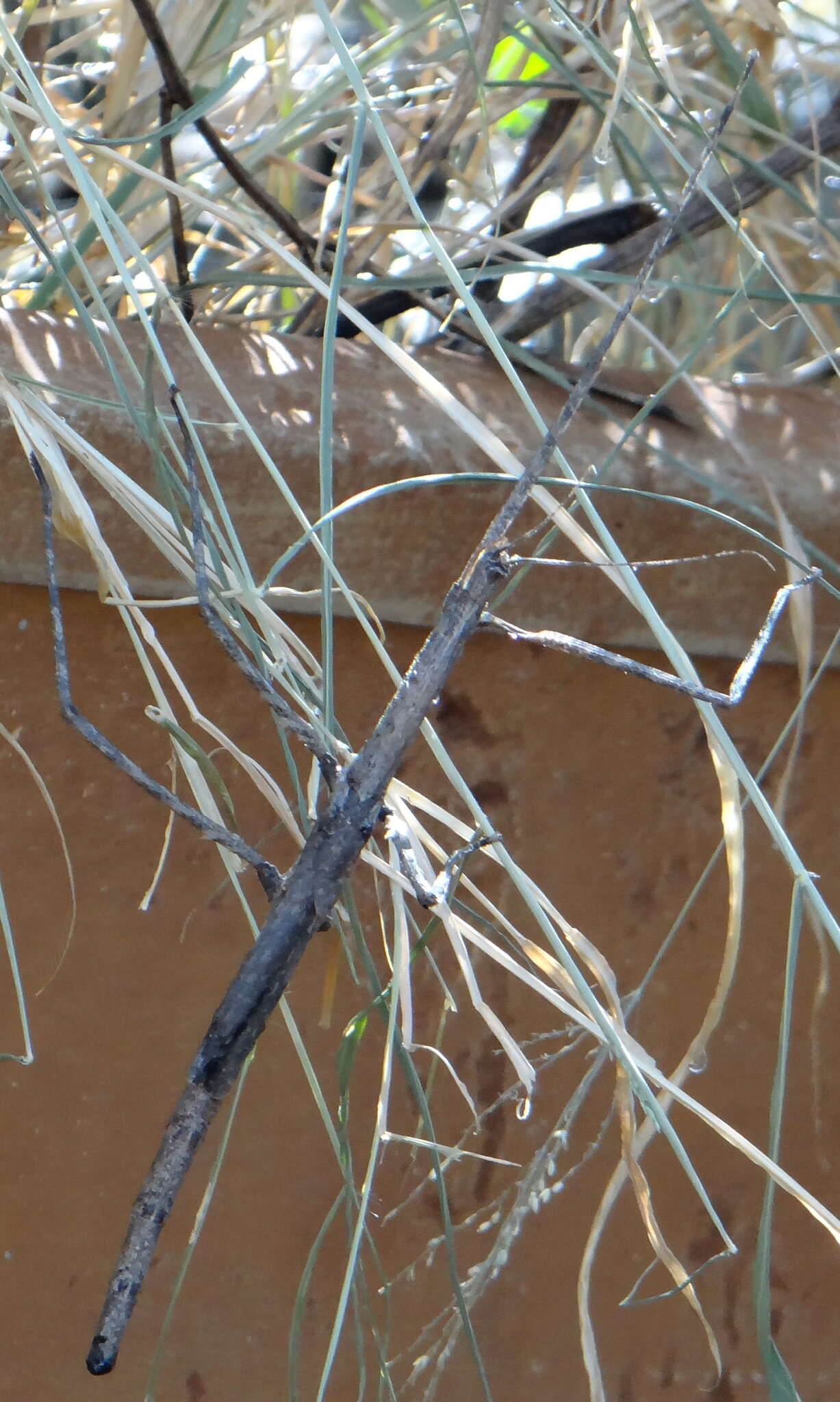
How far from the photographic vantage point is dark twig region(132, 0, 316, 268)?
38 cm

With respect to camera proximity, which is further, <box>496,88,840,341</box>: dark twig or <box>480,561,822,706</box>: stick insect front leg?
<box>496,88,840,341</box>: dark twig

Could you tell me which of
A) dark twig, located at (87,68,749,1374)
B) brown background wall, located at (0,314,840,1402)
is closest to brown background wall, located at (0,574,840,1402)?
brown background wall, located at (0,314,840,1402)

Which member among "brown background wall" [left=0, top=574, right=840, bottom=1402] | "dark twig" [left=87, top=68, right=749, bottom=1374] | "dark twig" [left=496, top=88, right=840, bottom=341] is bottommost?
"brown background wall" [left=0, top=574, right=840, bottom=1402]

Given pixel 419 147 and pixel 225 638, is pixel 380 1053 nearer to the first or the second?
pixel 225 638

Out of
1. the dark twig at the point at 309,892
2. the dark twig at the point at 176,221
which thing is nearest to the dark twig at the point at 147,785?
the dark twig at the point at 309,892

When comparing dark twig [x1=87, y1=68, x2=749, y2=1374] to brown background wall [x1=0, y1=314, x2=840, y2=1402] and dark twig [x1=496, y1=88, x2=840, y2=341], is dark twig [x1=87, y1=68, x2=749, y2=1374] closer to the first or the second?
brown background wall [x1=0, y1=314, x2=840, y2=1402]

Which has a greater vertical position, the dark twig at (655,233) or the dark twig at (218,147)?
the dark twig at (218,147)

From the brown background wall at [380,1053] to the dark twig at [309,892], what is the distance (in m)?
0.11

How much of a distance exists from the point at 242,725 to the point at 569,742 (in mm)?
114

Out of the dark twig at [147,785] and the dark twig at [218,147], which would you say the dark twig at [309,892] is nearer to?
the dark twig at [147,785]

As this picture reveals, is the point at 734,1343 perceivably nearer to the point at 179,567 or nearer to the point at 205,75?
the point at 179,567

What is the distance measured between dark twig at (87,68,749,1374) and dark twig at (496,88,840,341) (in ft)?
0.66

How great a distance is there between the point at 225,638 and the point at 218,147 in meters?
0.21

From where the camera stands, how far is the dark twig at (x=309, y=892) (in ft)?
0.89
